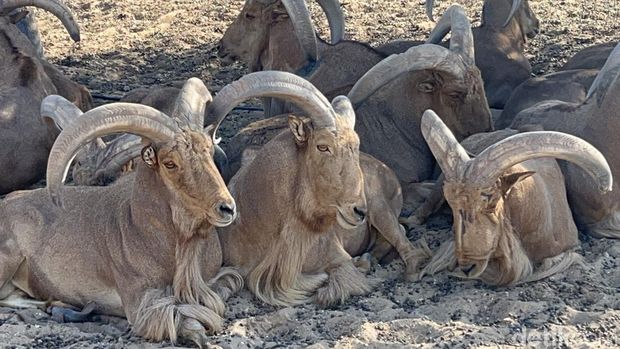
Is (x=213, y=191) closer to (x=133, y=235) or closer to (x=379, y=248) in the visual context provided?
(x=133, y=235)

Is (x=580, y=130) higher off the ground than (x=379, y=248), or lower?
higher

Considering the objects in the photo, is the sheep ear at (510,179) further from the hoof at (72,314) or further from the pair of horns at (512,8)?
the pair of horns at (512,8)

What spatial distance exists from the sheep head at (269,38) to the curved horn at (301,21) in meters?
0.11

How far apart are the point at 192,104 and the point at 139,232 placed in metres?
0.80

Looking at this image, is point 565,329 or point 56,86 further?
point 56,86

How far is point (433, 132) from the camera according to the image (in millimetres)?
7203

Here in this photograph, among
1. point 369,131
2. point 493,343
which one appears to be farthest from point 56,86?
point 493,343

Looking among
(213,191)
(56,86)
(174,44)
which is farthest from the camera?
(174,44)

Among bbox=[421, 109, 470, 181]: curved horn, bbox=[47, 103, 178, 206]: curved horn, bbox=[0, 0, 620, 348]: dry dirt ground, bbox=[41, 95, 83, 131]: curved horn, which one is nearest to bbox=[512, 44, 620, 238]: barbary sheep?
bbox=[0, 0, 620, 348]: dry dirt ground

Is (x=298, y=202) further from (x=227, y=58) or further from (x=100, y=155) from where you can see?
(x=227, y=58)

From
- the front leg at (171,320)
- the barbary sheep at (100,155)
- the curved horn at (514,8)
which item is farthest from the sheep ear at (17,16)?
the curved horn at (514,8)

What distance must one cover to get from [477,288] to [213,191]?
5.75ft

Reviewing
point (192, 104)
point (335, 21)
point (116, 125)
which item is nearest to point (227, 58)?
point (335, 21)

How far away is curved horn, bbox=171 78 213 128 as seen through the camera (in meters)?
6.64
